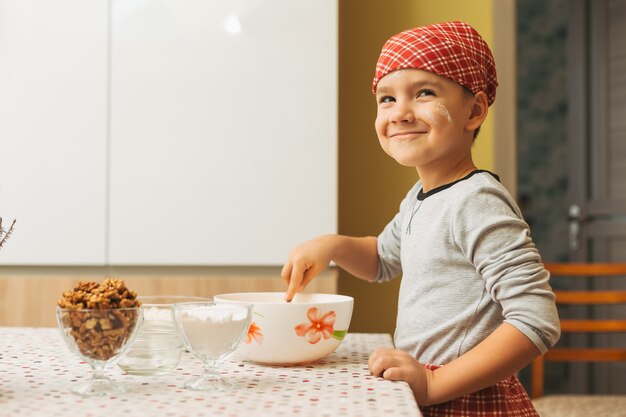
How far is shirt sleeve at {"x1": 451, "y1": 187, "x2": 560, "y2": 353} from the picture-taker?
845 millimetres

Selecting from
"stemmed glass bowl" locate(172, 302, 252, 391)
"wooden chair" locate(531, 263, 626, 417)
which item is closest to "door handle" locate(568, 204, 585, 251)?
"wooden chair" locate(531, 263, 626, 417)

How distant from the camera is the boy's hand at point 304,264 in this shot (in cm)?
102

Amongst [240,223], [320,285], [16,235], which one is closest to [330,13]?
[240,223]

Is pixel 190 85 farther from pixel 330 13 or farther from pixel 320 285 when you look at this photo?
pixel 320 285

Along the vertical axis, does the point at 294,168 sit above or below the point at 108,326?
above

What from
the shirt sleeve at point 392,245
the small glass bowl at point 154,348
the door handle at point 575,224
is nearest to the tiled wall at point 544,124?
the door handle at point 575,224

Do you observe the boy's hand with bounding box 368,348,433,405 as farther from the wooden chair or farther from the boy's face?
the wooden chair

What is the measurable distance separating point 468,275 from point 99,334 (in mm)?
515

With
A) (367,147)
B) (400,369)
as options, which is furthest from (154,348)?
(367,147)

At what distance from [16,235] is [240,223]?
68 centimetres

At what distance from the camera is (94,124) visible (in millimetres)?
1984

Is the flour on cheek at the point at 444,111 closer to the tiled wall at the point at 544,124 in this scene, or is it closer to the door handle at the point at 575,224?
the door handle at the point at 575,224

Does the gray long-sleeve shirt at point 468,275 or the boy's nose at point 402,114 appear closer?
the gray long-sleeve shirt at point 468,275

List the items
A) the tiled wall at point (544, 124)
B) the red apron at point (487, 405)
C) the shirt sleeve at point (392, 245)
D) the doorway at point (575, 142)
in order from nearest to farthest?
1. the red apron at point (487, 405)
2. the shirt sleeve at point (392, 245)
3. the doorway at point (575, 142)
4. the tiled wall at point (544, 124)
